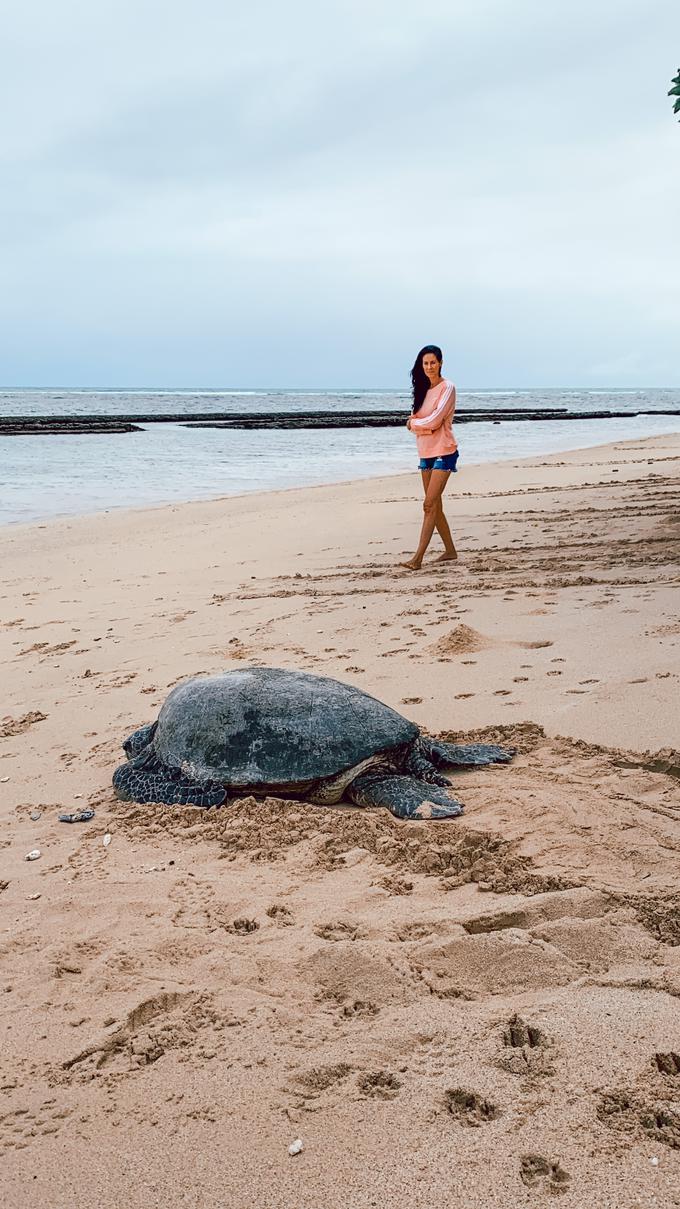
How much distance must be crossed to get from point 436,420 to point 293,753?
516 cm

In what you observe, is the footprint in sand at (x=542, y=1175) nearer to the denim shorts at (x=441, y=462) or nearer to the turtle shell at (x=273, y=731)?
the turtle shell at (x=273, y=731)

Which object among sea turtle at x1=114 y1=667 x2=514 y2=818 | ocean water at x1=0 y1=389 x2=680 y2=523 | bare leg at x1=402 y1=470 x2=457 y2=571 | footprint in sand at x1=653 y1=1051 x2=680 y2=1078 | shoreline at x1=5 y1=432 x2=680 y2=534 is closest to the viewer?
footprint in sand at x1=653 y1=1051 x2=680 y2=1078

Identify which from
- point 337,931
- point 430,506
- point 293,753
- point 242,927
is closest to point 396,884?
point 337,931

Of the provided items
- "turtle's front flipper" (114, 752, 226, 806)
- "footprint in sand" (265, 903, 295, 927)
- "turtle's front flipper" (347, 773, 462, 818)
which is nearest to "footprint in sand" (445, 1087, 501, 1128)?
"footprint in sand" (265, 903, 295, 927)

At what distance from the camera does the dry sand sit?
1812 mm

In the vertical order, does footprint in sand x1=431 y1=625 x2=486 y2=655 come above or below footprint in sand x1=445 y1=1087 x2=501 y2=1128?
above

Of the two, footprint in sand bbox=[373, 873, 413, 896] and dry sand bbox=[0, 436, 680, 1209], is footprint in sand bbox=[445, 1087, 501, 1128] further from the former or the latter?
footprint in sand bbox=[373, 873, 413, 896]

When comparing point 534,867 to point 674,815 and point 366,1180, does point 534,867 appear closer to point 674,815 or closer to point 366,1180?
point 674,815

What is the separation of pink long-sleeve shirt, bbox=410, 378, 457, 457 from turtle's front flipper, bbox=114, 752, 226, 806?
5026 millimetres

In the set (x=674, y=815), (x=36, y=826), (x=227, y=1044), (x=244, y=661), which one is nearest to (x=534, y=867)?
(x=674, y=815)

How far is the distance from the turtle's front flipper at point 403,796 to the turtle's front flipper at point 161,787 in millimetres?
605

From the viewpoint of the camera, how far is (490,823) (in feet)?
11.1

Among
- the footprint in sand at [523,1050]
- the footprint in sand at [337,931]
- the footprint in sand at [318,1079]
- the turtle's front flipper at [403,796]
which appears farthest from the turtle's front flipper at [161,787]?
the footprint in sand at [523,1050]

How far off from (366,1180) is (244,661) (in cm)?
410
